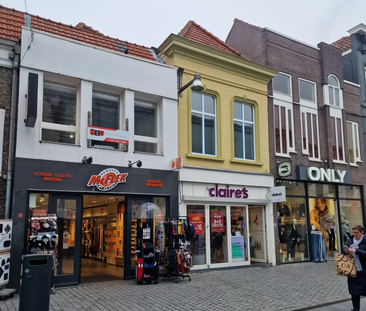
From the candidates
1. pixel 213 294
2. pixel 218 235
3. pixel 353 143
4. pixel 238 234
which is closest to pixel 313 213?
pixel 238 234

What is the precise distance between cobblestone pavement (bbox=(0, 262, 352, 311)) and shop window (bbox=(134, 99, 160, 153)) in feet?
14.5

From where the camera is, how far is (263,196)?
605 inches

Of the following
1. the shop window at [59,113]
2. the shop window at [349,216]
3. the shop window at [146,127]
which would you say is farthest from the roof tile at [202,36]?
the shop window at [349,216]

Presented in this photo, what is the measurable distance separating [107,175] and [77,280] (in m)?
3.10

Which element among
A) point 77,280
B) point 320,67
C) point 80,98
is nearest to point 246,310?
point 77,280

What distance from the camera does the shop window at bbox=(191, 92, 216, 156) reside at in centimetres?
1416

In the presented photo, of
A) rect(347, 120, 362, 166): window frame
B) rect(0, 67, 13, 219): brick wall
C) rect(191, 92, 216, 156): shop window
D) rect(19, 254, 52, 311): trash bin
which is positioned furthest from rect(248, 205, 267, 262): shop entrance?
rect(19, 254, 52, 311): trash bin

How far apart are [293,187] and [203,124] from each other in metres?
5.40

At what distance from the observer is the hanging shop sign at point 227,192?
13.9m

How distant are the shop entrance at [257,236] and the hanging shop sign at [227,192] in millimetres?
1284

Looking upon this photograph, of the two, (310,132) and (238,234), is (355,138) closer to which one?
(310,132)

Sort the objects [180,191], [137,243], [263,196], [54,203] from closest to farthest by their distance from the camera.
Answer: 1. [54,203]
2. [137,243]
3. [180,191]
4. [263,196]

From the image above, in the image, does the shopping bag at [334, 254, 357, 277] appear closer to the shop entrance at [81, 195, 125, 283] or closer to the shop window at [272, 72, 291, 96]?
the shop entrance at [81, 195, 125, 283]

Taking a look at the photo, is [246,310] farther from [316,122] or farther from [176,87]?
[316,122]
